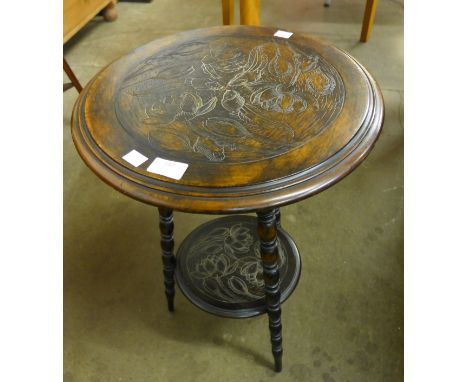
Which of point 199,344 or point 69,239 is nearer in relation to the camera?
point 199,344

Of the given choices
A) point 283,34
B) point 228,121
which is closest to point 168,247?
point 228,121

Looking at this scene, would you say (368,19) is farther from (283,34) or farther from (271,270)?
(271,270)

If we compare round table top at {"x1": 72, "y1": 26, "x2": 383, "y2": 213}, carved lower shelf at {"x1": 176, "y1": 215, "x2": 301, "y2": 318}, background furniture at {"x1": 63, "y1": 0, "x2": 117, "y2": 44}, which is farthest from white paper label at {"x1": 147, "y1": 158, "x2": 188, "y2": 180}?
background furniture at {"x1": 63, "y1": 0, "x2": 117, "y2": 44}

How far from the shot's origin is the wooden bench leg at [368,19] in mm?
2814

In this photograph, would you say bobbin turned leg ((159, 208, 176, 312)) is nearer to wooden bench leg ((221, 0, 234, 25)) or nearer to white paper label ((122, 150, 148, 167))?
white paper label ((122, 150, 148, 167))

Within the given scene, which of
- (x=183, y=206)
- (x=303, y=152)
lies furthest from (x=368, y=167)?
(x=183, y=206)

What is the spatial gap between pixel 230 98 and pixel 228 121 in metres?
0.11

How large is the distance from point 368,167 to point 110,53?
2.04 metres

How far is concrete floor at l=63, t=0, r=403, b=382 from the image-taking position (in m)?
1.37

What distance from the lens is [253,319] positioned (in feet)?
4.92

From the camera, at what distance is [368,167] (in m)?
2.04

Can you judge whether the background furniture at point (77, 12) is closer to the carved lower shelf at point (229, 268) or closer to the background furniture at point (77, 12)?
the background furniture at point (77, 12)

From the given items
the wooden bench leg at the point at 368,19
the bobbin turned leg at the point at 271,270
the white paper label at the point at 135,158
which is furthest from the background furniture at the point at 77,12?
the bobbin turned leg at the point at 271,270

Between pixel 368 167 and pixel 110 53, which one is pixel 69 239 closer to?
pixel 368 167
